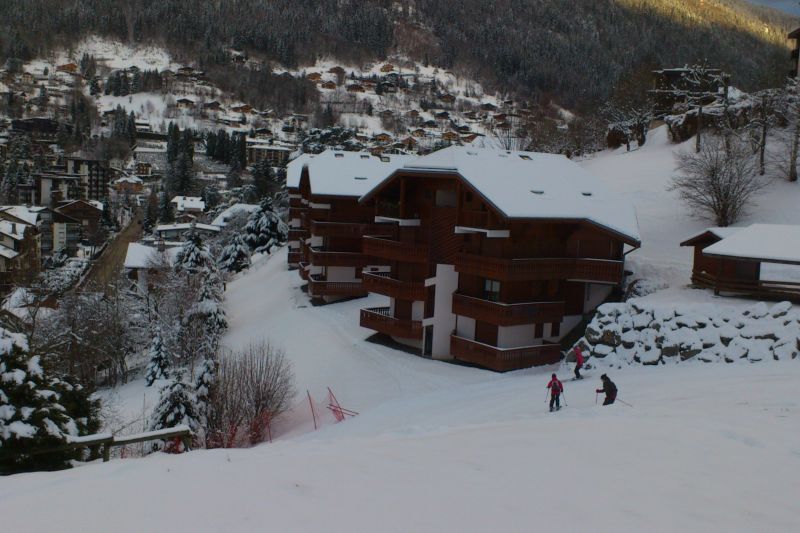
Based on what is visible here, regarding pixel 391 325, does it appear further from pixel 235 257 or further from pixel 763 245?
pixel 235 257

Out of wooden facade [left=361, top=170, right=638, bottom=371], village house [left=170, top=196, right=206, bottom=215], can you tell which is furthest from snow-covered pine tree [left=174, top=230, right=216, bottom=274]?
village house [left=170, top=196, right=206, bottom=215]

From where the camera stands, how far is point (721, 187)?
35438 mm

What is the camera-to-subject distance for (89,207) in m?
89.2

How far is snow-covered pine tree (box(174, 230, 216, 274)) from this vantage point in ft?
142

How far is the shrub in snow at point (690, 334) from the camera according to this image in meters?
21.3

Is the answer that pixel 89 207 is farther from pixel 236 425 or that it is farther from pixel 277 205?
pixel 236 425

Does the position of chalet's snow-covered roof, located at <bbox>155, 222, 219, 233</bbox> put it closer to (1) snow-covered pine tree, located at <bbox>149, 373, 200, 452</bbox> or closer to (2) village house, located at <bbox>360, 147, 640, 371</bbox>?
(2) village house, located at <bbox>360, 147, 640, 371</bbox>

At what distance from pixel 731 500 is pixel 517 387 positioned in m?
13.7

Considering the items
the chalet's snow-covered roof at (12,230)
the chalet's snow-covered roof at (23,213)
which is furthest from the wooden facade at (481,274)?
the chalet's snow-covered roof at (23,213)

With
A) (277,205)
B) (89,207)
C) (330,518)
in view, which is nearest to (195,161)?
(89,207)

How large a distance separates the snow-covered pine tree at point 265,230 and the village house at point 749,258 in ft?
142

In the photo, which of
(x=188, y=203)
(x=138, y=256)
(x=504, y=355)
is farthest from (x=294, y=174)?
(x=188, y=203)

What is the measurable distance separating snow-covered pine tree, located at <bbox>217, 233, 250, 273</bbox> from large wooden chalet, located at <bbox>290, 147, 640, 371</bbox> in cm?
2957

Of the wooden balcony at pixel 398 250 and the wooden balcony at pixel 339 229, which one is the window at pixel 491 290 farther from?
the wooden balcony at pixel 339 229
